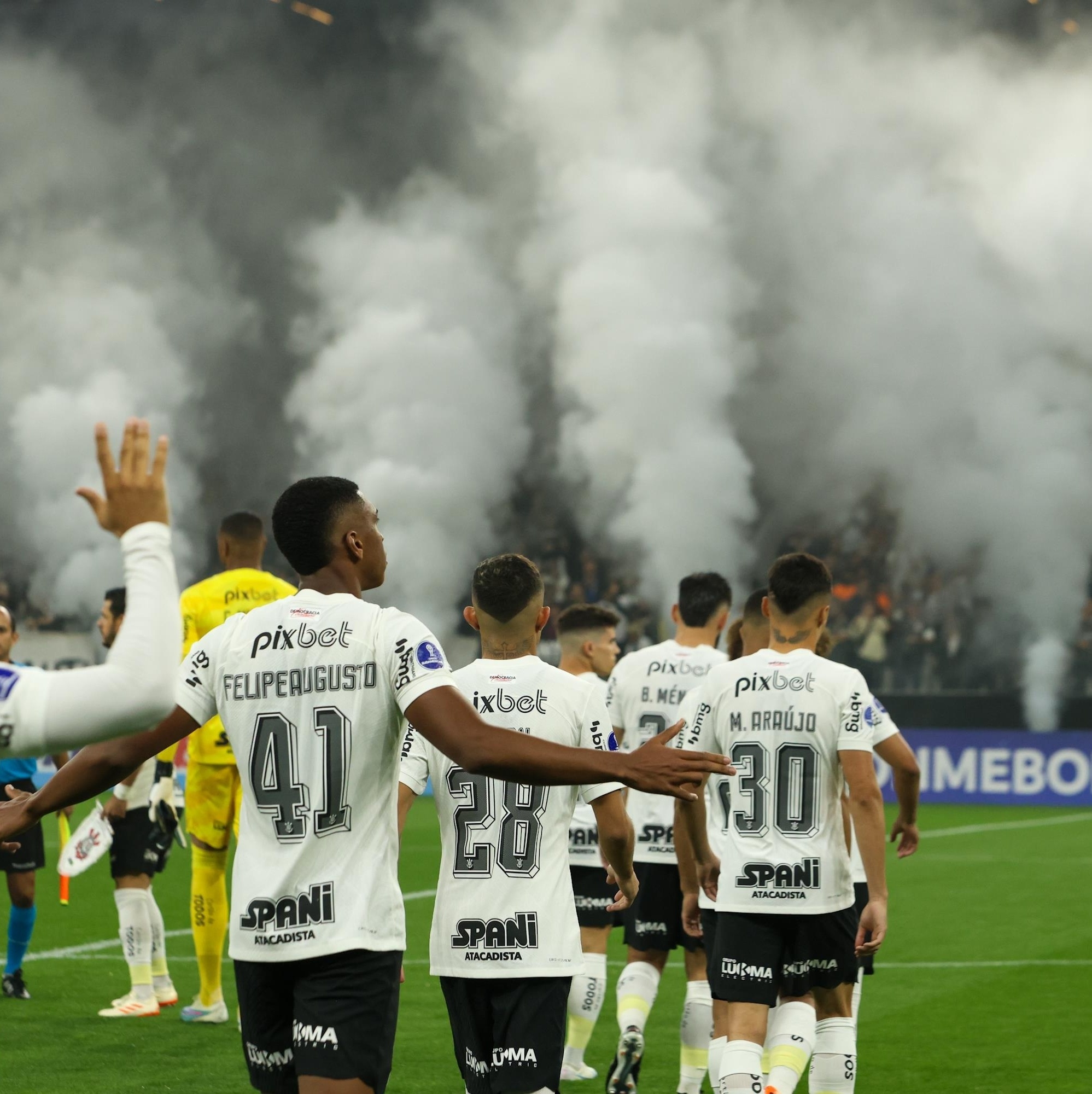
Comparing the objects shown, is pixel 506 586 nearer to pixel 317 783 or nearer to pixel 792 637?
pixel 317 783

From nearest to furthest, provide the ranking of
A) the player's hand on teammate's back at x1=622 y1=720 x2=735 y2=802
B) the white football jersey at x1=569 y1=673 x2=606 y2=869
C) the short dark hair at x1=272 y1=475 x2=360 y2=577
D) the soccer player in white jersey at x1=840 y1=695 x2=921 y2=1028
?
the player's hand on teammate's back at x1=622 y1=720 x2=735 y2=802 → the short dark hair at x1=272 y1=475 x2=360 y2=577 → the soccer player in white jersey at x1=840 y1=695 x2=921 y2=1028 → the white football jersey at x1=569 y1=673 x2=606 y2=869

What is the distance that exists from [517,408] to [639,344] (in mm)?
3517

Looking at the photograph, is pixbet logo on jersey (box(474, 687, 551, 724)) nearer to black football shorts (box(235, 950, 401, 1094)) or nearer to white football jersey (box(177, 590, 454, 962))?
white football jersey (box(177, 590, 454, 962))

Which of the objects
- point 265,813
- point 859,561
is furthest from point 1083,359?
point 265,813

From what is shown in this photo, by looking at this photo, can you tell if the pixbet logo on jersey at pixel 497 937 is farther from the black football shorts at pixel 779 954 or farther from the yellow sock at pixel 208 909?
the yellow sock at pixel 208 909

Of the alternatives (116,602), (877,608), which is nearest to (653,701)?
(116,602)

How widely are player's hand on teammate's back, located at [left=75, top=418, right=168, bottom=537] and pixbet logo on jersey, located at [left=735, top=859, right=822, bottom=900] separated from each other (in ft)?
9.82

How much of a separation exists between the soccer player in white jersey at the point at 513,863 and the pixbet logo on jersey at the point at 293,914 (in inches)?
30.6

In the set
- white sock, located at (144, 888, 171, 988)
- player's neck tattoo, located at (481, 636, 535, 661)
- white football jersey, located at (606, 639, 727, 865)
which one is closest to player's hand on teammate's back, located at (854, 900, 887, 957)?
player's neck tattoo, located at (481, 636, 535, 661)

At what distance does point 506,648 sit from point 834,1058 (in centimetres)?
196

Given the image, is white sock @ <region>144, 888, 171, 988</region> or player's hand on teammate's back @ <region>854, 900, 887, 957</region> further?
white sock @ <region>144, 888, 171, 988</region>

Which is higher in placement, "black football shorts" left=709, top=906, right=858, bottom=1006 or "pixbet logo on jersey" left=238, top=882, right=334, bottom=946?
"pixbet logo on jersey" left=238, top=882, right=334, bottom=946

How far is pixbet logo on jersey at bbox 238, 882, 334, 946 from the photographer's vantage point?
3586 millimetres

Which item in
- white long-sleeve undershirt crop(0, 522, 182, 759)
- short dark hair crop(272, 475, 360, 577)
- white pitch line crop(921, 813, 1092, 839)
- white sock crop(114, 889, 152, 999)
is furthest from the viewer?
white pitch line crop(921, 813, 1092, 839)
